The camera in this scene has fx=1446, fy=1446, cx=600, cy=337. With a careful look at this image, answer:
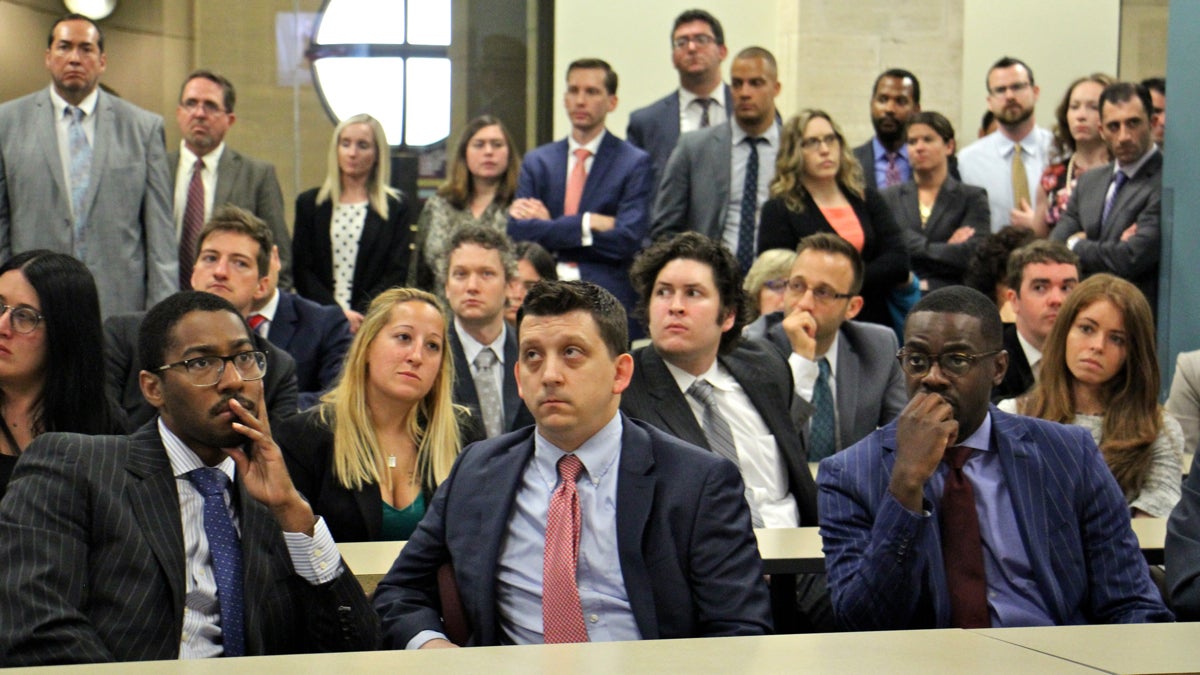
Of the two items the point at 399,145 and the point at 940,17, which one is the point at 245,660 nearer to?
the point at 399,145

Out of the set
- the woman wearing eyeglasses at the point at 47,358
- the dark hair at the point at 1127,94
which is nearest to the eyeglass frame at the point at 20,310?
the woman wearing eyeglasses at the point at 47,358

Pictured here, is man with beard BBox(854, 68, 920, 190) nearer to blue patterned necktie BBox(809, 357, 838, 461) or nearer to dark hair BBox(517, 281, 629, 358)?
blue patterned necktie BBox(809, 357, 838, 461)

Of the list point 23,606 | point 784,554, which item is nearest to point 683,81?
point 784,554

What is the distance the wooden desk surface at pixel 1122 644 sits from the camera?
7.55 feet

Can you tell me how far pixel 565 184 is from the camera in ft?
22.4

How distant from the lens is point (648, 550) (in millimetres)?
2986

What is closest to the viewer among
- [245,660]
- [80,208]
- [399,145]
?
[245,660]

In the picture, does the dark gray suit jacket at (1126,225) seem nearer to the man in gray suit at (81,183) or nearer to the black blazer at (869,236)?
the black blazer at (869,236)

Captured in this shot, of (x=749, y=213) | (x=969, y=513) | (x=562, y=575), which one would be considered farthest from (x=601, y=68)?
A: (x=562, y=575)

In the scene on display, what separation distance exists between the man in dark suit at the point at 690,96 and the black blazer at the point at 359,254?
1302 mm

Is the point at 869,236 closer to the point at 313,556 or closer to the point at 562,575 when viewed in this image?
the point at 562,575

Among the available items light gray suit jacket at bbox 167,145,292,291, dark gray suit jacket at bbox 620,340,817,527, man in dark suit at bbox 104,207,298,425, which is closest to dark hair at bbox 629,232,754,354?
dark gray suit jacket at bbox 620,340,817,527

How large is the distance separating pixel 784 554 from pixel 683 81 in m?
4.23

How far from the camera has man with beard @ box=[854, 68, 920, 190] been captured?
304 inches
